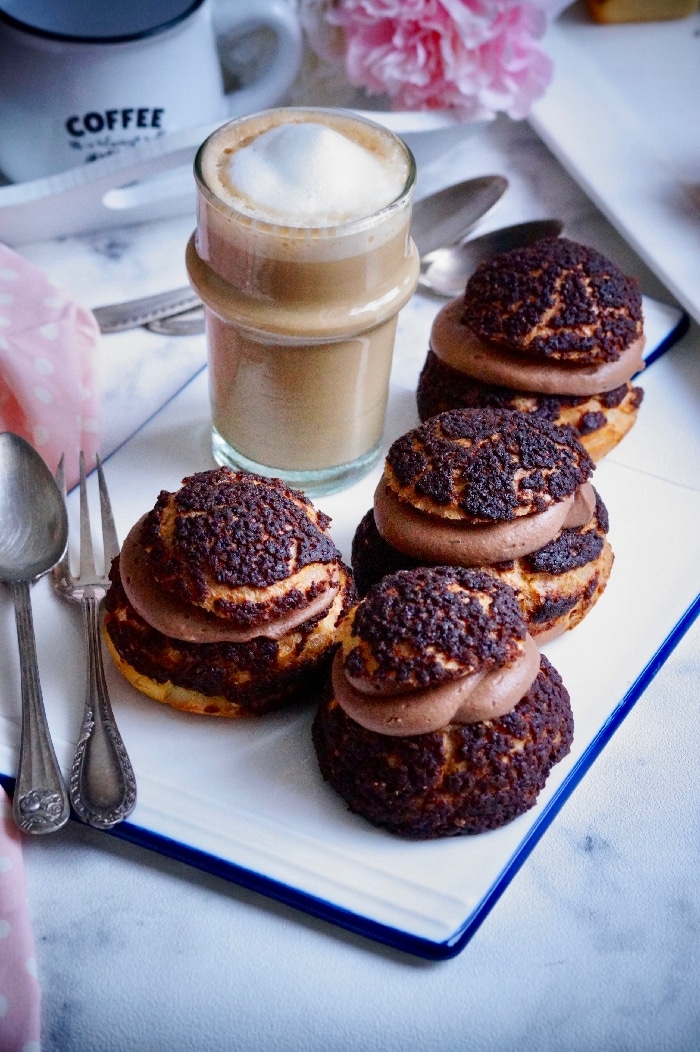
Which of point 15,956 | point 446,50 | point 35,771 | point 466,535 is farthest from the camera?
point 446,50

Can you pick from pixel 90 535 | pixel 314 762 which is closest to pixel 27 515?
pixel 90 535

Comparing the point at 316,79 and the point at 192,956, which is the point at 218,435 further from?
the point at 316,79

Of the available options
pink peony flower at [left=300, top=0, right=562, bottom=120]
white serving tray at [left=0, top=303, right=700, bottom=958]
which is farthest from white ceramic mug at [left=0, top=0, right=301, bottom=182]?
white serving tray at [left=0, top=303, right=700, bottom=958]

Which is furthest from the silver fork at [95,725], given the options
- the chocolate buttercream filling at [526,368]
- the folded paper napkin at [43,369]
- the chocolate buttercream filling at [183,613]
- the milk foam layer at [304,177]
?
the chocolate buttercream filling at [526,368]

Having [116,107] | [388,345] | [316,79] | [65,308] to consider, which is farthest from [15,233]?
[388,345]

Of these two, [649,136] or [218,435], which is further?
[649,136]

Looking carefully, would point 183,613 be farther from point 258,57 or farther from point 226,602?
point 258,57

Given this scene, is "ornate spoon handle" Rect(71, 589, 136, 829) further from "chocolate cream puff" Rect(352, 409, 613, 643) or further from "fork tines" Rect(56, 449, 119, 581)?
"chocolate cream puff" Rect(352, 409, 613, 643)
